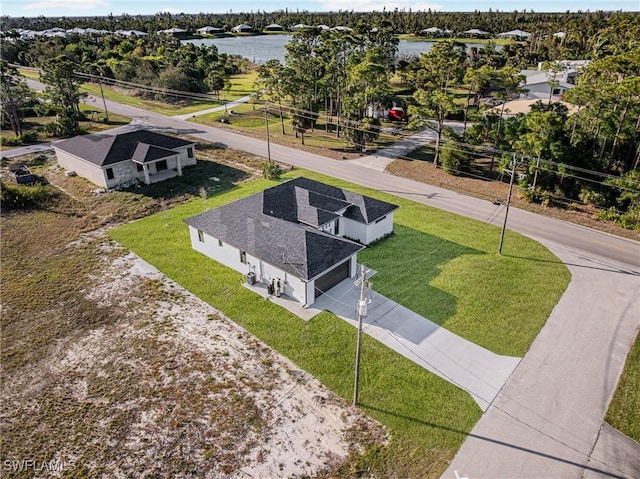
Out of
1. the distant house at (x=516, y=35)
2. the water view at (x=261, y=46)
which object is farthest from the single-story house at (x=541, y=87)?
the distant house at (x=516, y=35)

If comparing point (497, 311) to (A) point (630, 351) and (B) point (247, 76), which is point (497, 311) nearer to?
(A) point (630, 351)

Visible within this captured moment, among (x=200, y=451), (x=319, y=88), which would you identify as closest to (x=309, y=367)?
(x=200, y=451)

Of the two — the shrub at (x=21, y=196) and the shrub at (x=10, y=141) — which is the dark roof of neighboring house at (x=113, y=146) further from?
the shrub at (x=10, y=141)

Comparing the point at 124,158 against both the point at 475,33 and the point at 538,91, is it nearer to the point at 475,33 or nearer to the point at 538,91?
the point at 538,91

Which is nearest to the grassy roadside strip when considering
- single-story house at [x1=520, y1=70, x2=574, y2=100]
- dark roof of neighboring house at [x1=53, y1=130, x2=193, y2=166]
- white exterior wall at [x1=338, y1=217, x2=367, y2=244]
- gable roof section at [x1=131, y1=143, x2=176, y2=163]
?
white exterior wall at [x1=338, y1=217, x2=367, y2=244]

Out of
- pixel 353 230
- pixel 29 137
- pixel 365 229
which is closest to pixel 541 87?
pixel 353 230

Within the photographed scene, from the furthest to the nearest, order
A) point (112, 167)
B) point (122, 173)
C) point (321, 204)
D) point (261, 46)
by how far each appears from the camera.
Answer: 1. point (261, 46)
2. point (122, 173)
3. point (112, 167)
4. point (321, 204)
